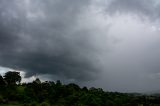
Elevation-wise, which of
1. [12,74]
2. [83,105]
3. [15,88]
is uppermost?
[12,74]

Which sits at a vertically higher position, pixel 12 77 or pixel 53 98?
pixel 12 77

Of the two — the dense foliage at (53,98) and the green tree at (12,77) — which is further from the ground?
the green tree at (12,77)

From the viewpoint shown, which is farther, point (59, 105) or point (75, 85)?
point (75, 85)

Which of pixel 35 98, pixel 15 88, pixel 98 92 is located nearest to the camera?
pixel 35 98

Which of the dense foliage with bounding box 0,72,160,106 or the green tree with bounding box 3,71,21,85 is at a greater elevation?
the green tree with bounding box 3,71,21,85

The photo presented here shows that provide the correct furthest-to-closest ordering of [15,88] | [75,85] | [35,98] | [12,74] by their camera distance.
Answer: [12,74]
[75,85]
[15,88]
[35,98]

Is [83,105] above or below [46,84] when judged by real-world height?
below

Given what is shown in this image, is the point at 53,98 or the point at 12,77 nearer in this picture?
the point at 53,98

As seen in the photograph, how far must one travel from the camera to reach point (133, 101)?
147 meters

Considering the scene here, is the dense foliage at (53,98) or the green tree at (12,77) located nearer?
the dense foliage at (53,98)

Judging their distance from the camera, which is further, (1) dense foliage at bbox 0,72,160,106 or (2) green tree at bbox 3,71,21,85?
(2) green tree at bbox 3,71,21,85

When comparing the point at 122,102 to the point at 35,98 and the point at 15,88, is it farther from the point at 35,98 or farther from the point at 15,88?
the point at 15,88

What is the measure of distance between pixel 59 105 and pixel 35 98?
1515cm

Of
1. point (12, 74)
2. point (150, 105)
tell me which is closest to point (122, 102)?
point (150, 105)
